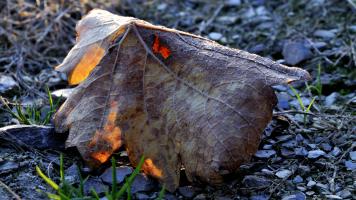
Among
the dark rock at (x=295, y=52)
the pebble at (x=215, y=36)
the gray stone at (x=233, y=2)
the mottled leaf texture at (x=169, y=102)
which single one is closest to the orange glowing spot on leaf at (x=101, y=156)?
the mottled leaf texture at (x=169, y=102)

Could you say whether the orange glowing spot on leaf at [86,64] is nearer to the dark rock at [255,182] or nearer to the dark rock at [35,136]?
the dark rock at [35,136]

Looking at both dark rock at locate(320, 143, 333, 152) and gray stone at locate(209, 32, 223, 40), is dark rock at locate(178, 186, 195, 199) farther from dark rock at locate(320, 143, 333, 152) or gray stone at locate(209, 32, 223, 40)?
gray stone at locate(209, 32, 223, 40)

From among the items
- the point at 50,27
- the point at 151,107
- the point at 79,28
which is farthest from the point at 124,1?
the point at 151,107

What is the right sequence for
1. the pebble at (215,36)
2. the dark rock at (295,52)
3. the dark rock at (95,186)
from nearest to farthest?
1. the dark rock at (95,186)
2. the dark rock at (295,52)
3. the pebble at (215,36)

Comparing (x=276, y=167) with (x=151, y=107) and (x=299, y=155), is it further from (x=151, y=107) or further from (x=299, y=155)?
(x=151, y=107)

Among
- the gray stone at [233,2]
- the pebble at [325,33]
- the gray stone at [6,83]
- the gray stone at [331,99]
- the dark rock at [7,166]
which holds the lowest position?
the dark rock at [7,166]

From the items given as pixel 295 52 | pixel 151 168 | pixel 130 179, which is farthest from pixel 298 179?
pixel 295 52

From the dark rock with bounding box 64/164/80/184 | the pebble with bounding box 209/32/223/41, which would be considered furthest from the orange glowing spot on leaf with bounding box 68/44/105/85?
the pebble with bounding box 209/32/223/41

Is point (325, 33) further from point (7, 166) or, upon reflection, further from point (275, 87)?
point (7, 166)
